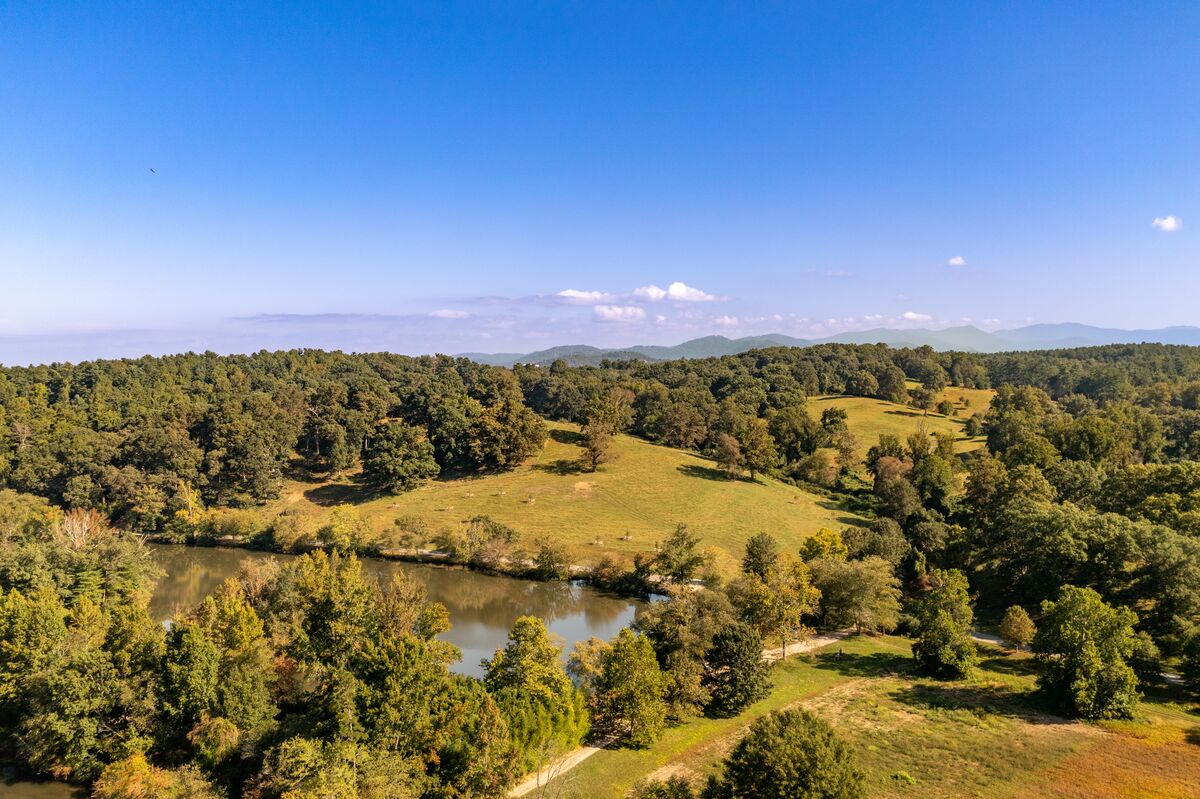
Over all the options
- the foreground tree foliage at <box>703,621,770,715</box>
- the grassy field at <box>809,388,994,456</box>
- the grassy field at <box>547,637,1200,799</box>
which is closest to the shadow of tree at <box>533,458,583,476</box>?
the grassy field at <box>809,388,994,456</box>

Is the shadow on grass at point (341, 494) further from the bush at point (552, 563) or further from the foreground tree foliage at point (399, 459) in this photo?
the bush at point (552, 563)

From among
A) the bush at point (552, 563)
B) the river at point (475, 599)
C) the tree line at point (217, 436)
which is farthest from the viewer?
the tree line at point (217, 436)

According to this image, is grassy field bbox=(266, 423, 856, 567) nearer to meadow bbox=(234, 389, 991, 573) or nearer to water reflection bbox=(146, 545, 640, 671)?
meadow bbox=(234, 389, 991, 573)

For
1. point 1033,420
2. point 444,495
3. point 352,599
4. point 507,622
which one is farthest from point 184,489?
point 1033,420

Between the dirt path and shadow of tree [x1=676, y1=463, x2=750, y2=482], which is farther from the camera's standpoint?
shadow of tree [x1=676, y1=463, x2=750, y2=482]

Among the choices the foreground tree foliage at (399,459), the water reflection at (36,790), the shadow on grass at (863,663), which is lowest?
the shadow on grass at (863,663)

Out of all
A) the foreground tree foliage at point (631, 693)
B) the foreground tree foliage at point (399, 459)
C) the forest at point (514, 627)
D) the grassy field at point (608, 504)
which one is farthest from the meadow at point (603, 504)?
the foreground tree foliage at point (631, 693)
